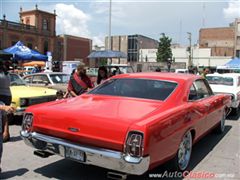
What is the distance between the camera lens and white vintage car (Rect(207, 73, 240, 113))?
33.2 ft

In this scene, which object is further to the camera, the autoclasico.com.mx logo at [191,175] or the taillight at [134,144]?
the autoclasico.com.mx logo at [191,175]

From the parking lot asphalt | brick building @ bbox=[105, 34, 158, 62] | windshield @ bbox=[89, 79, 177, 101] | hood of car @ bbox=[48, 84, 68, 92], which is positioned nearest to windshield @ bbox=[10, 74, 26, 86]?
hood of car @ bbox=[48, 84, 68, 92]

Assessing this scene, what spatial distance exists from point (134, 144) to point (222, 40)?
87.6 meters

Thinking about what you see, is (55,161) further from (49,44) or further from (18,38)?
(49,44)

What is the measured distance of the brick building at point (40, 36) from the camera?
6203 centimetres

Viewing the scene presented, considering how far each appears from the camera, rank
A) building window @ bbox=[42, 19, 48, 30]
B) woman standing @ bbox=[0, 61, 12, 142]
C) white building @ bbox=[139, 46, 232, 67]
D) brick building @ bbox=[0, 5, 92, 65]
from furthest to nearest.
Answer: white building @ bbox=[139, 46, 232, 67]
building window @ bbox=[42, 19, 48, 30]
brick building @ bbox=[0, 5, 92, 65]
woman standing @ bbox=[0, 61, 12, 142]

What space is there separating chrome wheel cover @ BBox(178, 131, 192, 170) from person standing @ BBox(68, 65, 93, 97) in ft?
11.1

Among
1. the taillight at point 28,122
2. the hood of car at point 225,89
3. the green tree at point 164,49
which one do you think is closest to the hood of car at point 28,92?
the taillight at point 28,122

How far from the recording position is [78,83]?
761 cm

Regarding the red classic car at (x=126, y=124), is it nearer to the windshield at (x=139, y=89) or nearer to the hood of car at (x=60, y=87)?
the windshield at (x=139, y=89)

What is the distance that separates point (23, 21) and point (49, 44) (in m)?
7.66

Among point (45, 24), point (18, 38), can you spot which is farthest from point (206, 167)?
point (45, 24)

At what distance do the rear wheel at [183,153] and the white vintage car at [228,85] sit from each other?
5689 millimetres

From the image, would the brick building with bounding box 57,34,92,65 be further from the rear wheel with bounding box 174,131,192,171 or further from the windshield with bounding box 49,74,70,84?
the rear wheel with bounding box 174,131,192,171
